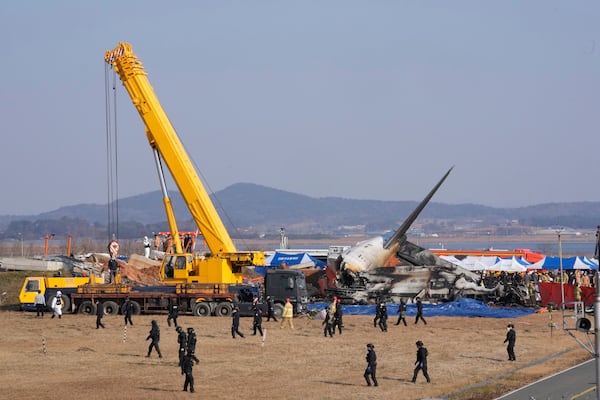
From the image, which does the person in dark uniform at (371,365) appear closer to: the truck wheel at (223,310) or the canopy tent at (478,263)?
the truck wheel at (223,310)

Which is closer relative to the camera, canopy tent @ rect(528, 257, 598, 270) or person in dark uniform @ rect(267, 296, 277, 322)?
person in dark uniform @ rect(267, 296, 277, 322)

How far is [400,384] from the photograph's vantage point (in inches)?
1213

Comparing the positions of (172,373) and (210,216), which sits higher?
(210,216)

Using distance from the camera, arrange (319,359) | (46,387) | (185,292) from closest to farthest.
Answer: (46,387), (319,359), (185,292)

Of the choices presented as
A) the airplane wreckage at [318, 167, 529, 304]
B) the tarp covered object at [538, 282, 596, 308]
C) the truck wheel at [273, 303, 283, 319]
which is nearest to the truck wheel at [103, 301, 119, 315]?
the truck wheel at [273, 303, 283, 319]

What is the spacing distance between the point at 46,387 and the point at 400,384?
1111cm

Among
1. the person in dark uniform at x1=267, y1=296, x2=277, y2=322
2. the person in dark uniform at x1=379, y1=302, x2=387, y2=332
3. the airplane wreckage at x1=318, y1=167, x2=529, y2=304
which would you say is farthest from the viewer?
the airplane wreckage at x1=318, y1=167, x2=529, y2=304

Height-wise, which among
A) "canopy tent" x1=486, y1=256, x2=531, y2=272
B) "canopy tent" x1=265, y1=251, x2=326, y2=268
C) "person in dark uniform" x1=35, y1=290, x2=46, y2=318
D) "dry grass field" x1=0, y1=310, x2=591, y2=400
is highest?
"canopy tent" x1=265, y1=251, x2=326, y2=268

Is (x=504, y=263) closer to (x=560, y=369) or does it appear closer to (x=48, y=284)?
(x=48, y=284)

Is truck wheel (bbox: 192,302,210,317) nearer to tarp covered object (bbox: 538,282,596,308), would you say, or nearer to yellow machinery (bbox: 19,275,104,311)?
yellow machinery (bbox: 19,275,104,311)

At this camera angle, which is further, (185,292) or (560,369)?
(185,292)

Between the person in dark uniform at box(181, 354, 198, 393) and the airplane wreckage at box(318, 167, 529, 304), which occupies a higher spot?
the airplane wreckage at box(318, 167, 529, 304)

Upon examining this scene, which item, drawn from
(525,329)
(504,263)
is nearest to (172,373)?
(525,329)

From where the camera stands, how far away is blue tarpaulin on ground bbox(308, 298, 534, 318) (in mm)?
51781
